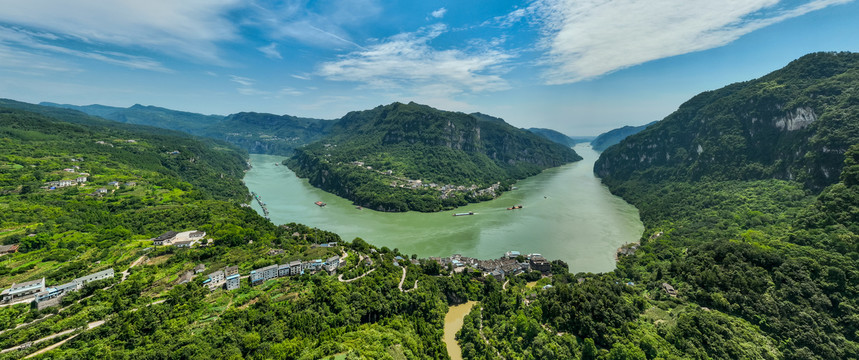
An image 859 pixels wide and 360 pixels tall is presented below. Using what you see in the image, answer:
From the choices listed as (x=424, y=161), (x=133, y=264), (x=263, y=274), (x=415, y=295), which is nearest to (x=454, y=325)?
(x=415, y=295)

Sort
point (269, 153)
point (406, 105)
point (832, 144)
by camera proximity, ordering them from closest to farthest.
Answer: point (832, 144) → point (406, 105) → point (269, 153)

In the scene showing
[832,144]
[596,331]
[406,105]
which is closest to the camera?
[596,331]

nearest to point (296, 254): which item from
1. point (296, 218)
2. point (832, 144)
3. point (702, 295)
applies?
point (296, 218)

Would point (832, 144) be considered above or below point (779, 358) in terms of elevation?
above

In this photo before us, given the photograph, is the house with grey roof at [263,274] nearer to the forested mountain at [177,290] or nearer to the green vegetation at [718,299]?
the forested mountain at [177,290]

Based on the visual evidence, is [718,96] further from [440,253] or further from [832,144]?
[440,253]

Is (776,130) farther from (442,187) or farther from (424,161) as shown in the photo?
(424,161)
